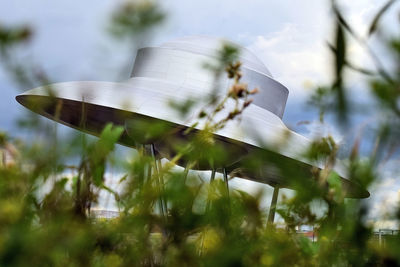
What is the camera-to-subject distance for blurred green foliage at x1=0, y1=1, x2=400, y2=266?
2.01 ft

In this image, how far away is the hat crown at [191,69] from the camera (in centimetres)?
1070

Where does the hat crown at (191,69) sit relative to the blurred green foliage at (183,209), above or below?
above

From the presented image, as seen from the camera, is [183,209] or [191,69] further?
[191,69]

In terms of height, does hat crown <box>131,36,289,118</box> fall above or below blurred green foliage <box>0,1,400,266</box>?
above

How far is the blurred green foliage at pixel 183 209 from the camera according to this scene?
2.01ft

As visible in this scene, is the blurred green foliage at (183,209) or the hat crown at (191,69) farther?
the hat crown at (191,69)

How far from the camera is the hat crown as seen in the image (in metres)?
10.7

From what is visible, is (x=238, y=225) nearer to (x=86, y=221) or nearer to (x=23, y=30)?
(x=86, y=221)

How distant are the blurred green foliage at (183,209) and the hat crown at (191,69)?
909cm

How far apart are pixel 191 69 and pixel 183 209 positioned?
1012 centimetres

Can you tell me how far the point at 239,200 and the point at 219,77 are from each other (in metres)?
0.28

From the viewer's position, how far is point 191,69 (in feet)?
35.3

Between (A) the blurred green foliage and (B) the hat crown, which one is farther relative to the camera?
(B) the hat crown

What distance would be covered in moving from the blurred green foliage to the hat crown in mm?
9092
